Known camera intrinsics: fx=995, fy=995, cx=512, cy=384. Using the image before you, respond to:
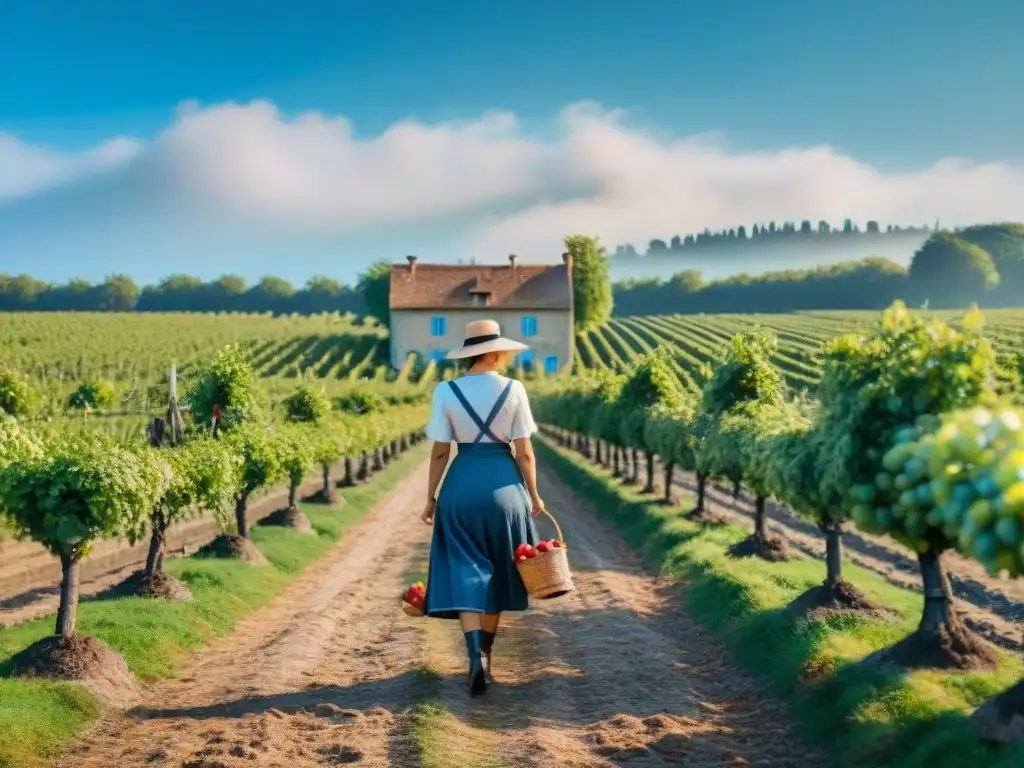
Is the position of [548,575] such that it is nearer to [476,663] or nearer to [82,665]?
[476,663]

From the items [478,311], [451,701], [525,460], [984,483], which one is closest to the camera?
[984,483]

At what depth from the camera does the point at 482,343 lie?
917cm

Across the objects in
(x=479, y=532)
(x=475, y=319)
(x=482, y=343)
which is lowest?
(x=479, y=532)

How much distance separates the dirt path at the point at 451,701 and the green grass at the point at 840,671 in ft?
1.08

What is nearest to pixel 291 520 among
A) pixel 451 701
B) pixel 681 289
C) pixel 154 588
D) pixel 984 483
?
pixel 154 588

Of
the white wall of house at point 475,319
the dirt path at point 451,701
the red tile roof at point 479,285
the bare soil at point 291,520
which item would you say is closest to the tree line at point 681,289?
the red tile roof at point 479,285

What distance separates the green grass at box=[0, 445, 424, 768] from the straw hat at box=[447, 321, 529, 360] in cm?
463

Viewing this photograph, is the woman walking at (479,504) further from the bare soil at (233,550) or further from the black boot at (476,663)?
the bare soil at (233,550)

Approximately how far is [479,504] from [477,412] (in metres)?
0.82

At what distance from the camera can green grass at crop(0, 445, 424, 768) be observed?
8.22 metres

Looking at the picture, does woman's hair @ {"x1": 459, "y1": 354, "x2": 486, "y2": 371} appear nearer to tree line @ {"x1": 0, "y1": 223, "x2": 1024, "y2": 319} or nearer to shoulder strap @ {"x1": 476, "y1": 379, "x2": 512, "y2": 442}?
shoulder strap @ {"x1": 476, "y1": 379, "x2": 512, "y2": 442}

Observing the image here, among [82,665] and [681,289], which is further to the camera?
[681,289]

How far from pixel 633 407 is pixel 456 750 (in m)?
22.4

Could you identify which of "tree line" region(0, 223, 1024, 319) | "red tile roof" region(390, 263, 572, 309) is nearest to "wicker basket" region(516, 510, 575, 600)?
"red tile roof" region(390, 263, 572, 309)
